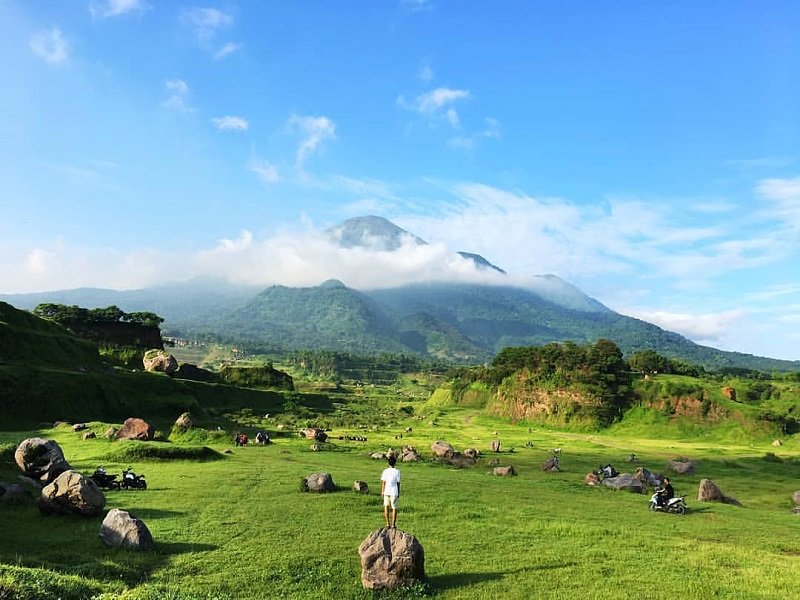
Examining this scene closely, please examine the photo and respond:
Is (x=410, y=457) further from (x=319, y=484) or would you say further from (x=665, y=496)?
(x=665, y=496)

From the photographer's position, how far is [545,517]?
26.6 meters

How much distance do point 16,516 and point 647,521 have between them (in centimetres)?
3067

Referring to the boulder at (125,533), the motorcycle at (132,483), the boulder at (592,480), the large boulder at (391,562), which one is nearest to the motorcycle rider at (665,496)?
the boulder at (592,480)

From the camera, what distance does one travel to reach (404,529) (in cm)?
2361

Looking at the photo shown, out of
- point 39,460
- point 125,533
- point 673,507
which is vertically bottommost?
point 39,460

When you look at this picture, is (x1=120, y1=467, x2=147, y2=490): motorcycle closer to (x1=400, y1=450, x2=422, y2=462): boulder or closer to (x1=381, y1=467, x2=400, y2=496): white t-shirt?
(x1=381, y1=467, x2=400, y2=496): white t-shirt

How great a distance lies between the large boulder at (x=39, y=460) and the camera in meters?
30.6

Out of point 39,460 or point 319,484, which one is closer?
point 39,460

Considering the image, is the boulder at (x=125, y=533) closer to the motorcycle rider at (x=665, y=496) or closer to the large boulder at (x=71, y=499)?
the large boulder at (x=71, y=499)

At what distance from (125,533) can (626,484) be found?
35936 millimetres

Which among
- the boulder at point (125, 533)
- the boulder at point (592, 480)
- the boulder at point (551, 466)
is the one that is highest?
the boulder at point (125, 533)

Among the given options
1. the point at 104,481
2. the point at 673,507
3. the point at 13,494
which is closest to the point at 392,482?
the point at 13,494

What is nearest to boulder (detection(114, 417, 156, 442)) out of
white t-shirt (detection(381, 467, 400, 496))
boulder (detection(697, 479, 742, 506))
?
white t-shirt (detection(381, 467, 400, 496))

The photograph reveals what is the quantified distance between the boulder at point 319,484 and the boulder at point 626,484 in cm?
2305
